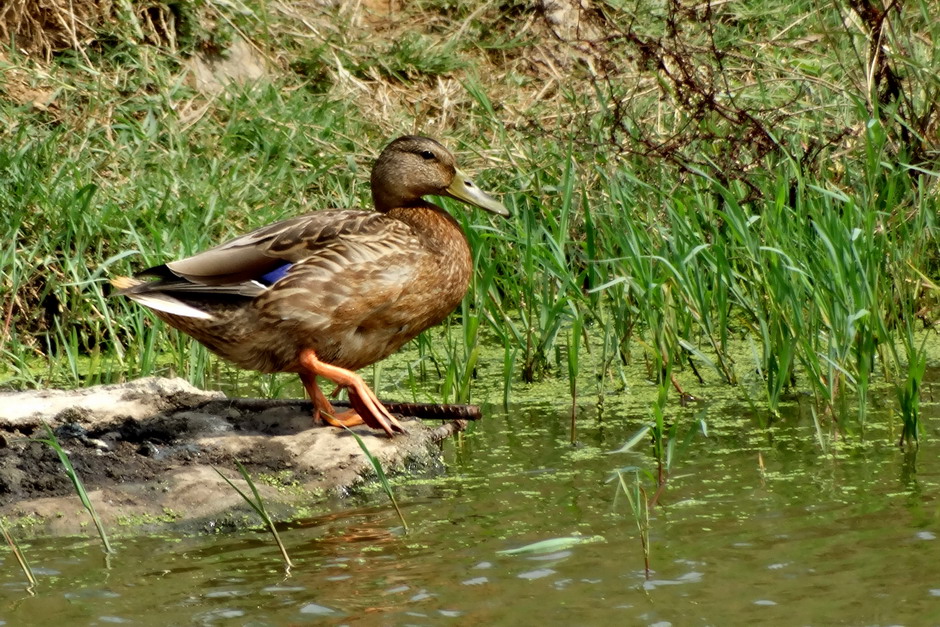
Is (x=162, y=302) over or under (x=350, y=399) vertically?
over

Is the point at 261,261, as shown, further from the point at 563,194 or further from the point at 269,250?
the point at 563,194

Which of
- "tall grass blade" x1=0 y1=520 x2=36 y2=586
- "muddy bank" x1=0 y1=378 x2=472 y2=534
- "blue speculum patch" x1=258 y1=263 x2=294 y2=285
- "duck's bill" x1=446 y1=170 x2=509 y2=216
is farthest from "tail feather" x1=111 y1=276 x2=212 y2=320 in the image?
"tall grass blade" x1=0 y1=520 x2=36 y2=586

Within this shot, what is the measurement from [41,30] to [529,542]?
5669 millimetres

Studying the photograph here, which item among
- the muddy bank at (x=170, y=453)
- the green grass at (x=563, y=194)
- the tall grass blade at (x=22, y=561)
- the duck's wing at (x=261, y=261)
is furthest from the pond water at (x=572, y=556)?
the duck's wing at (x=261, y=261)

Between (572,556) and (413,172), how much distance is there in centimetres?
221

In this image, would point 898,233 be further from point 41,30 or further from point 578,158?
point 41,30

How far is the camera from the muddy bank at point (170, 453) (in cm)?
410

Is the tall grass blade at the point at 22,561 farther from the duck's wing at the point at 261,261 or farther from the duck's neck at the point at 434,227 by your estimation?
the duck's neck at the point at 434,227

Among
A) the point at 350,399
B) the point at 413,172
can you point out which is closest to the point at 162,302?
the point at 350,399

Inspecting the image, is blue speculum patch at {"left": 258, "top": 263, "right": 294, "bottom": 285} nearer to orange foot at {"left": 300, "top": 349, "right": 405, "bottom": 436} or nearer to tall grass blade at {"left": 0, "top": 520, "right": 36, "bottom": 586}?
orange foot at {"left": 300, "top": 349, "right": 405, "bottom": 436}

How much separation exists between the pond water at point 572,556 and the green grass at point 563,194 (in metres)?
0.51

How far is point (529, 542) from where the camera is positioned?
377 centimetres

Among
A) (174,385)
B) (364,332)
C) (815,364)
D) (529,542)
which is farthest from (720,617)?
Result: (174,385)

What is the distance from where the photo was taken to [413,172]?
215 inches
